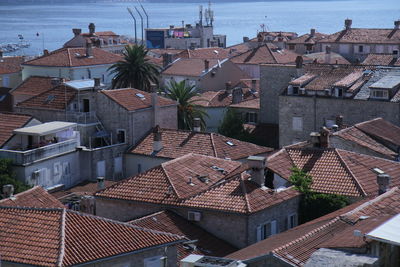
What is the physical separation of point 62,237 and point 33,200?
25.3 feet

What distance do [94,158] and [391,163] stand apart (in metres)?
15.0

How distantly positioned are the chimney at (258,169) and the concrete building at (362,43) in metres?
48.7

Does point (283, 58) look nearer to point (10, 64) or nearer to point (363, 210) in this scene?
point (10, 64)

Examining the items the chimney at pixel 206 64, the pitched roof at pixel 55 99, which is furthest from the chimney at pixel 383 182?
the chimney at pixel 206 64

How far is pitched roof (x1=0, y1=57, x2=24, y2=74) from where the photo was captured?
71.6 metres

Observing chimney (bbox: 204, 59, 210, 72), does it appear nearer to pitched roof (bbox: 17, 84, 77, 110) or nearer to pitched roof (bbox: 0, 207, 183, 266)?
pitched roof (bbox: 17, 84, 77, 110)

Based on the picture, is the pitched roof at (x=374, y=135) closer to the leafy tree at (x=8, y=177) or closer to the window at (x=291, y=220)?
the window at (x=291, y=220)

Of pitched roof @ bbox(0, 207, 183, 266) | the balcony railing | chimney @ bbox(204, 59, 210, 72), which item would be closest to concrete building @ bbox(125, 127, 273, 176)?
the balcony railing

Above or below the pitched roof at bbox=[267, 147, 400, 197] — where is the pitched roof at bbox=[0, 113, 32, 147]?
above

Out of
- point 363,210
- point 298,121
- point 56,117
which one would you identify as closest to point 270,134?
point 298,121

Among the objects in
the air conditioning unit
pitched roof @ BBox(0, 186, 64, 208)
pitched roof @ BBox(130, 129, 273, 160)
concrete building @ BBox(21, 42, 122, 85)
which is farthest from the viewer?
concrete building @ BBox(21, 42, 122, 85)

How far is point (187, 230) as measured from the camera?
28578 mm

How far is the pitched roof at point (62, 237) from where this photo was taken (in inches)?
853

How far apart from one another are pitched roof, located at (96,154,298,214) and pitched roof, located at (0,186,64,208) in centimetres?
212
